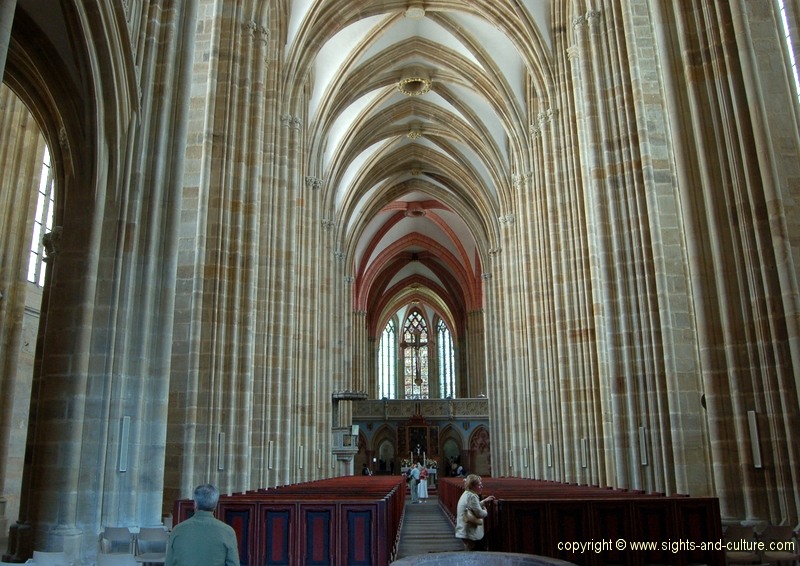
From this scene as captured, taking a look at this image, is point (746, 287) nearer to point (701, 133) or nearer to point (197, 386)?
point (701, 133)

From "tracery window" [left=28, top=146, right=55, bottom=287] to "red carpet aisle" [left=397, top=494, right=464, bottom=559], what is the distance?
920 cm

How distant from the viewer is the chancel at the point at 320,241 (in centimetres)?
779

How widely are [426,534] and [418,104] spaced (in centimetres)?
1897

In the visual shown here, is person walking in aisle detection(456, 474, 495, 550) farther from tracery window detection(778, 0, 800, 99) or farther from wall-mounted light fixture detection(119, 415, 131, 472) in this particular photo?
tracery window detection(778, 0, 800, 99)

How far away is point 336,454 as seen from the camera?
1136 inches

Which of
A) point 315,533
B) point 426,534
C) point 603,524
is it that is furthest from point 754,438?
point 426,534

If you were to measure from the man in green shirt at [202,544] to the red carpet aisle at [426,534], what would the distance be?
16.5 feet

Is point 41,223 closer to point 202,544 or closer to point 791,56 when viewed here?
point 202,544

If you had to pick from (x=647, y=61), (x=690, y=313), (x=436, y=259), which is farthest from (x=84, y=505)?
(x=436, y=259)

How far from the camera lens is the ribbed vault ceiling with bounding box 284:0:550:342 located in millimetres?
20172

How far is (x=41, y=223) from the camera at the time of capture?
14086 millimetres

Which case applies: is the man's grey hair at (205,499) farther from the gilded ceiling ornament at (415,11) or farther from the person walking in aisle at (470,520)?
the gilded ceiling ornament at (415,11)

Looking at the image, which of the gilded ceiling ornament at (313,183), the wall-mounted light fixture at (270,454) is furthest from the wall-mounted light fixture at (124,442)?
the gilded ceiling ornament at (313,183)

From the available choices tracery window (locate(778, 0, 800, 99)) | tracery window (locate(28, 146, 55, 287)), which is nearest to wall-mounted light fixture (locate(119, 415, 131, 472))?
tracery window (locate(28, 146, 55, 287))
